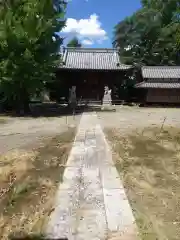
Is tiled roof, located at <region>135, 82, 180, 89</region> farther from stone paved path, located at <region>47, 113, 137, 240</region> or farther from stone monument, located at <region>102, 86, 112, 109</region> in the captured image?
stone paved path, located at <region>47, 113, 137, 240</region>

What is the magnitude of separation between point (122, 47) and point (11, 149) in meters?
32.4

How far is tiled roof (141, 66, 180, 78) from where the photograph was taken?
97.1 feet

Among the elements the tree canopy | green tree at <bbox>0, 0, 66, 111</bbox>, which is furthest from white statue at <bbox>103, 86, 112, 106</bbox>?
the tree canopy

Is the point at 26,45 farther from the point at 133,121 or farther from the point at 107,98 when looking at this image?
the point at 107,98

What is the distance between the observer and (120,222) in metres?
4.66

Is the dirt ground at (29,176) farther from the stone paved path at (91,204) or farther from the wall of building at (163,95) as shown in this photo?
the wall of building at (163,95)

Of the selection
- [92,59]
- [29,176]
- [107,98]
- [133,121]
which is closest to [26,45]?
[133,121]

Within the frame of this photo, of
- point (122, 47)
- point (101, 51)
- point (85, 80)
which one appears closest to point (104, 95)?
point (85, 80)

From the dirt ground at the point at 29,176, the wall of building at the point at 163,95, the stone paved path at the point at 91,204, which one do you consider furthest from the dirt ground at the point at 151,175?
the wall of building at the point at 163,95

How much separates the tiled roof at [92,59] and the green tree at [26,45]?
7.84 m

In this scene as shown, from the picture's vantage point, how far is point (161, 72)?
98.9ft

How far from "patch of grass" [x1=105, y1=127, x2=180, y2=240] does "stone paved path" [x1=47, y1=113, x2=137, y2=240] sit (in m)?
0.22

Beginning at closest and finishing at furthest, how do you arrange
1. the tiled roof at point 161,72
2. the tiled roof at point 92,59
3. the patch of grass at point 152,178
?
the patch of grass at point 152,178, the tiled roof at point 92,59, the tiled roof at point 161,72

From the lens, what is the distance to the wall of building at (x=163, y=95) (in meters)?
28.9
